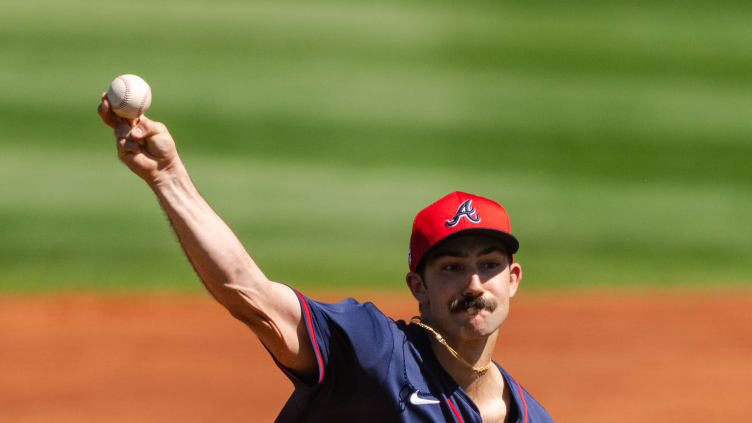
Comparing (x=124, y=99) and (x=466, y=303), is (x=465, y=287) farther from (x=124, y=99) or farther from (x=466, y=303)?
(x=124, y=99)

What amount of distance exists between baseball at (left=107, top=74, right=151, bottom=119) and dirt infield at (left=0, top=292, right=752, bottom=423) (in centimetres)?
371

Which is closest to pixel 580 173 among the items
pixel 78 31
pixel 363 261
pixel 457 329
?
pixel 363 261

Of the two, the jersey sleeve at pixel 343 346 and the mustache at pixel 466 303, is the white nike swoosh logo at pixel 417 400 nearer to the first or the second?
the jersey sleeve at pixel 343 346

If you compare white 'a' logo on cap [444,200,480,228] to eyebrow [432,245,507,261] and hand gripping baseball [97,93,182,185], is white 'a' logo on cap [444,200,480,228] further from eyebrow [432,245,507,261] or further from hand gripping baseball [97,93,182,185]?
hand gripping baseball [97,93,182,185]

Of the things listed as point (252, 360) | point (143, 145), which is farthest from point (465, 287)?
point (252, 360)

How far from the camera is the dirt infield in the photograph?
19.4 feet

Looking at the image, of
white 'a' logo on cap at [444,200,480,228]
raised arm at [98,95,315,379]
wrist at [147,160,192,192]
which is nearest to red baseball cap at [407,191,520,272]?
white 'a' logo on cap at [444,200,480,228]

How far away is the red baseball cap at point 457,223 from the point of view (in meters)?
2.81

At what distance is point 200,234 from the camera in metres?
2.21

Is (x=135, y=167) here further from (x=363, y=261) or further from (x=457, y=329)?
(x=363, y=261)

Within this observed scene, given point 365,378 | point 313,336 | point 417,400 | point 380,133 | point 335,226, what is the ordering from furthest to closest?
point 380,133
point 335,226
point 417,400
point 365,378
point 313,336

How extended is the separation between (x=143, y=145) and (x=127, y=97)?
12cm

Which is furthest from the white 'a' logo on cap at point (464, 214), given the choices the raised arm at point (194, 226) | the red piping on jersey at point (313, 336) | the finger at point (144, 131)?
the finger at point (144, 131)

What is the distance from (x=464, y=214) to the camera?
2834mm
